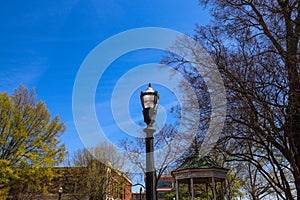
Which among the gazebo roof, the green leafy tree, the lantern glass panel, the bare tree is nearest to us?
the lantern glass panel

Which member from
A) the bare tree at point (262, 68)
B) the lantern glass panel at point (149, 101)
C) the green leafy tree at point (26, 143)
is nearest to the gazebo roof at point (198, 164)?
the bare tree at point (262, 68)

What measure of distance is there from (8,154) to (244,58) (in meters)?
16.1

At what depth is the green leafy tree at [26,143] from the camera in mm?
17947

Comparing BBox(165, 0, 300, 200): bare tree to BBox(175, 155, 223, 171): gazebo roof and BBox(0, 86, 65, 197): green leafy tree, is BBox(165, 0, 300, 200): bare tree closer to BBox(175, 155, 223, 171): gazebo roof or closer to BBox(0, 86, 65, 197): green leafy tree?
BBox(175, 155, 223, 171): gazebo roof

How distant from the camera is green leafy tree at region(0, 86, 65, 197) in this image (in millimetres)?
17947

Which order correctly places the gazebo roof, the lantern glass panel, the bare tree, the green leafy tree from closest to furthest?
the lantern glass panel → the bare tree → the gazebo roof → the green leafy tree

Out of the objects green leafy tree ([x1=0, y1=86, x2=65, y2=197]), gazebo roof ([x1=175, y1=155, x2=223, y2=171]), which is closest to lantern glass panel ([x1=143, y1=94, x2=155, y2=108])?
gazebo roof ([x1=175, y1=155, x2=223, y2=171])

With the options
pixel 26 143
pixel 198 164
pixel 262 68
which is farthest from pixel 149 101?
pixel 26 143

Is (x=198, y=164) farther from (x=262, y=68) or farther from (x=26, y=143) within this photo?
(x=26, y=143)

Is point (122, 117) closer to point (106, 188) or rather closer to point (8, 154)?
point (8, 154)

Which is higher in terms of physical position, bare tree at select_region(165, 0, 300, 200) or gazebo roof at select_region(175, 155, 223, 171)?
bare tree at select_region(165, 0, 300, 200)

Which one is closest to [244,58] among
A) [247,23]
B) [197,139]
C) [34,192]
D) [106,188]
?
[247,23]

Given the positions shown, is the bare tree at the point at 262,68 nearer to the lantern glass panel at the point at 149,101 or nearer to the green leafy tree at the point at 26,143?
the lantern glass panel at the point at 149,101

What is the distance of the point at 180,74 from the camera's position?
9.66 meters
